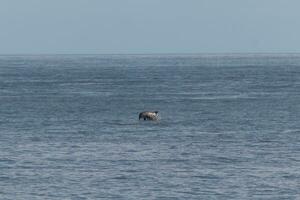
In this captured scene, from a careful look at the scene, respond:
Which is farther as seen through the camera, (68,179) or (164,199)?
(68,179)

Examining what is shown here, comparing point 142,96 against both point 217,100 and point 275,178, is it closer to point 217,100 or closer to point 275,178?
point 217,100

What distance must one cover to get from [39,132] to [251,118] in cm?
1871

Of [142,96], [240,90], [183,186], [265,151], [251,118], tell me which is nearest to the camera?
[183,186]

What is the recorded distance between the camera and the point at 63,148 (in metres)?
56.6

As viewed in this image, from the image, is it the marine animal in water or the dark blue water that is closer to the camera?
the dark blue water

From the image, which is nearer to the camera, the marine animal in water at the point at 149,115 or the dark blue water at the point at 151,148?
the dark blue water at the point at 151,148

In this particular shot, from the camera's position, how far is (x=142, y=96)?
350 feet

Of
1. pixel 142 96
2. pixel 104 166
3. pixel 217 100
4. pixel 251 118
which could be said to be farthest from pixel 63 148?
pixel 142 96

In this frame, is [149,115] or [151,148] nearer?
[151,148]

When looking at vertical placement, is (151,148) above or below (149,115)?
below

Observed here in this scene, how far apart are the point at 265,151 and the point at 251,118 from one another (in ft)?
68.7

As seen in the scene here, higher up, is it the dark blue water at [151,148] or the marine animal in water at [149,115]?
the marine animal in water at [149,115]

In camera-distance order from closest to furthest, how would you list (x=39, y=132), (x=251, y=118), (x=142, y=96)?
1. (x=39, y=132)
2. (x=251, y=118)
3. (x=142, y=96)

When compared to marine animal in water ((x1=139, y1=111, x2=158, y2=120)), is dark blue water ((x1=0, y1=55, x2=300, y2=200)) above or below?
below
